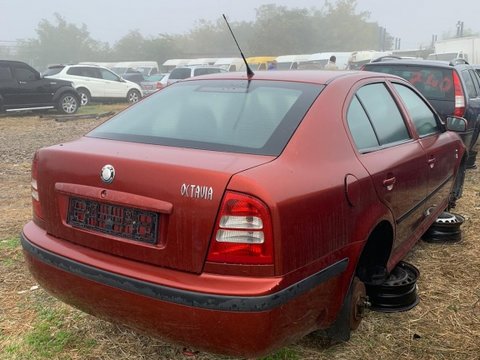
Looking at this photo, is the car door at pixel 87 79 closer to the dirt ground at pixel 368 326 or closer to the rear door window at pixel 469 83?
the rear door window at pixel 469 83

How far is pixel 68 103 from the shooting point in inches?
645

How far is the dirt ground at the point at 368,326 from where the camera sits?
276cm

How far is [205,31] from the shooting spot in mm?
96312

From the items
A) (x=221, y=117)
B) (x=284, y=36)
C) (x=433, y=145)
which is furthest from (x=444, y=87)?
(x=284, y=36)

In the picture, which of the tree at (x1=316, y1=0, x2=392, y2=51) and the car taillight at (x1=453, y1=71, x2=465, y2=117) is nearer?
the car taillight at (x1=453, y1=71, x2=465, y2=117)

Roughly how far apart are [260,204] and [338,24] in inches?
3504

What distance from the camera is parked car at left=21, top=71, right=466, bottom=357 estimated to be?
200 centimetres

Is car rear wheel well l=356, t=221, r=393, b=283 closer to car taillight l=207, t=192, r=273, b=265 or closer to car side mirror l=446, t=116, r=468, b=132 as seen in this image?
car taillight l=207, t=192, r=273, b=265

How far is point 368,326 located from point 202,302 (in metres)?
1.46

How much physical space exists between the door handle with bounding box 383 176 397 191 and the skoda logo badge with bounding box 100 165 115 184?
1475 mm

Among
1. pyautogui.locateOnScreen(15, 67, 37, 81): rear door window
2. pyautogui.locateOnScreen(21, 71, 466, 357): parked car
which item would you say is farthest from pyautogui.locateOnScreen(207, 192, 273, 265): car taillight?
pyautogui.locateOnScreen(15, 67, 37, 81): rear door window

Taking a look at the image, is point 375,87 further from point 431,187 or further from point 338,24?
point 338,24

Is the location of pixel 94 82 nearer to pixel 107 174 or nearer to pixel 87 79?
pixel 87 79

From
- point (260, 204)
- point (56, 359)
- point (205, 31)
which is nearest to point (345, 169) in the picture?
point (260, 204)
